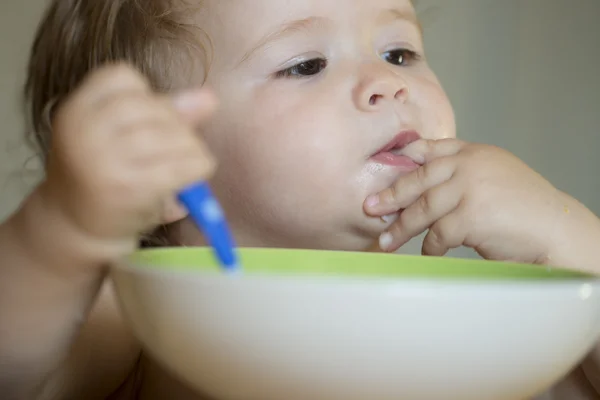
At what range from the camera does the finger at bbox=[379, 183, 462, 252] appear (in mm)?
707

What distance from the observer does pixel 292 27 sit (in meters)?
0.77

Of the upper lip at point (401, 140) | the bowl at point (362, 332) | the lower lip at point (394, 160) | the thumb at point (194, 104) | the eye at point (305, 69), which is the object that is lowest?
the lower lip at point (394, 160)

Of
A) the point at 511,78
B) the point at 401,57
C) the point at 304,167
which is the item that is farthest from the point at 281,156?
the point at 511,78

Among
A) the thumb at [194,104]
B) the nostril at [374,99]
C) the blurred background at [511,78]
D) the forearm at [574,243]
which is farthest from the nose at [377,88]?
the blurred background at [511,78]

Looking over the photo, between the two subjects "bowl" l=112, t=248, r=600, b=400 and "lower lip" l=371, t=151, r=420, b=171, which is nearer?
"bowl" l=112, t=248, r=600, b=400

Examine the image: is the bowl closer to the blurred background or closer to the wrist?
the wrist

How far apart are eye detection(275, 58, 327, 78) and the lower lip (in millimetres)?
121

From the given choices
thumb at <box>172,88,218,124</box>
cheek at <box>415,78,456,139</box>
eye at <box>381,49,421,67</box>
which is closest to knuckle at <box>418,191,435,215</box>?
cheek at <box>415,78,456,139</box>

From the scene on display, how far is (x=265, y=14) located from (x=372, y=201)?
0.78 ft

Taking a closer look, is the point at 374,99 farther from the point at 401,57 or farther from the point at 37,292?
the point at 37,292

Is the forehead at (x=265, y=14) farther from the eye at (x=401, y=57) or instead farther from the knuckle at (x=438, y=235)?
the knuckle at (x=438, y=235)

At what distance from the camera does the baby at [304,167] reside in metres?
0.66

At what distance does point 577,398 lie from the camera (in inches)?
29.2

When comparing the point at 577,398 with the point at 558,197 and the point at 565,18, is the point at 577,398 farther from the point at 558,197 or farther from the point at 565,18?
the point at 565,18
